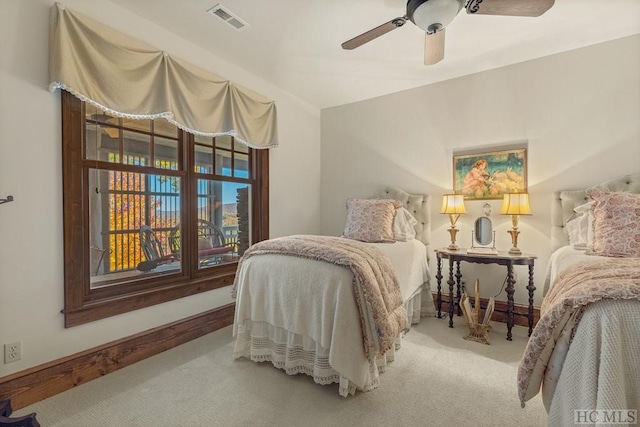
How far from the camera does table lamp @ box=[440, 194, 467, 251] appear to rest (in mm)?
3139

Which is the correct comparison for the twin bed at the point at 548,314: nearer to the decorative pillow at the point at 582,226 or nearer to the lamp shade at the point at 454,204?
the decorative pillow at the point at 582,226

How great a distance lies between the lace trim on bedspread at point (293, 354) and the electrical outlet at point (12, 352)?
4.28 feet

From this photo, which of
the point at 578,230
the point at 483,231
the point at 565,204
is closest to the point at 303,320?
the point at 483,231

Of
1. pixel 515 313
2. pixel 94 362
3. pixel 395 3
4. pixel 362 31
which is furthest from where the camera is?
pixel 515 313

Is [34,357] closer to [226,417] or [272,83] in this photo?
[226,417]

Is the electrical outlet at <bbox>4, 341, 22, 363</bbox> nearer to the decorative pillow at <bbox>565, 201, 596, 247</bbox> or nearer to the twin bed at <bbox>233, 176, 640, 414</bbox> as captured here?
the twin bed at <bbox>233, 176, 640, 414</bbox>

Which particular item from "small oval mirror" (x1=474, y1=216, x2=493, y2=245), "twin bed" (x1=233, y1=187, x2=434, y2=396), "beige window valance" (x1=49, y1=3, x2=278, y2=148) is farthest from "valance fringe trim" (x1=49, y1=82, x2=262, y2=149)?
"small oval mirror" (x1=474, y1=216, x2=493, y2=245)

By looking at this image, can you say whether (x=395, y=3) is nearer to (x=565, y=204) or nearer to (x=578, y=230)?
(x=565, y=204)

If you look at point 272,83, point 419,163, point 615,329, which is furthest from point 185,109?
point 615,329

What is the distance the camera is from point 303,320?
198cm

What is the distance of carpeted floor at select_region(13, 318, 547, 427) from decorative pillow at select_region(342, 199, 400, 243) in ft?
3.82

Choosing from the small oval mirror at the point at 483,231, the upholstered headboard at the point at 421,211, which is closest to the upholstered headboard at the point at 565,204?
the small oval mirror at the point at 483,231

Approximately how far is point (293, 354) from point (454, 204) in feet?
7.39

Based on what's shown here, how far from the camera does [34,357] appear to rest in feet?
6.04
